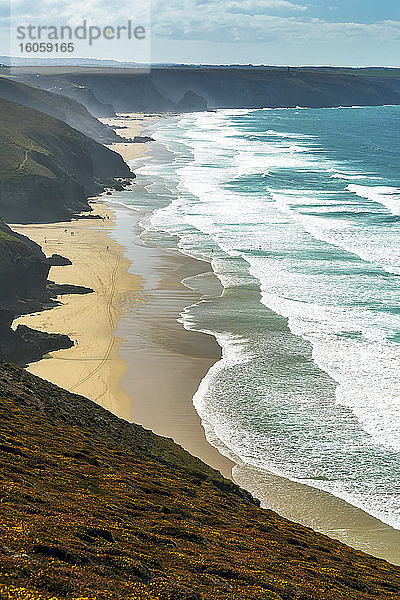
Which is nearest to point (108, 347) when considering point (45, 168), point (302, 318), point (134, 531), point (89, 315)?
point (89, 315)

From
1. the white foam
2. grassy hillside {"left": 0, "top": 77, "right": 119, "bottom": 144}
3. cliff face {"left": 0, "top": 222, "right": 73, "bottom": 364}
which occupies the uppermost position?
grassy hillside {"left": 0, "top": 77, "right": 119, "bottom": 144}

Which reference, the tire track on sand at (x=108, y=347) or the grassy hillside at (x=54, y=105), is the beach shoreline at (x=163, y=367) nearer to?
the tire track on sand at (x=108, y=347)

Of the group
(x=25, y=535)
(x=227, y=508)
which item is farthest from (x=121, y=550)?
(x=227, y=508)

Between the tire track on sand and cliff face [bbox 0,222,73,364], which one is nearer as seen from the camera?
the tire track on sand

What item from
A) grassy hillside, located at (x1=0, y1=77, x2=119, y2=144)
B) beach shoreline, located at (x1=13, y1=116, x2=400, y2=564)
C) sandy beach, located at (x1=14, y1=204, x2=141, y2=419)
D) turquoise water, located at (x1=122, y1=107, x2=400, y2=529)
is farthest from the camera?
grassy hillside, located at (x1=0, y1=77, x2=119, y2=144)

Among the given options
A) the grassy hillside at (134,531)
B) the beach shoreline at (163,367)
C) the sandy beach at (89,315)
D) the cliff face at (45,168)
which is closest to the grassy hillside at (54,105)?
the cliff face at (45,168)

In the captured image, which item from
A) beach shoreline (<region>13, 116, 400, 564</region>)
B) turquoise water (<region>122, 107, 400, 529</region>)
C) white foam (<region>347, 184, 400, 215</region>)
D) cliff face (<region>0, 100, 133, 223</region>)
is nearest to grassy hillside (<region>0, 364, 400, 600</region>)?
beach shoreline (<region>13, 116, 400, 564</region>)

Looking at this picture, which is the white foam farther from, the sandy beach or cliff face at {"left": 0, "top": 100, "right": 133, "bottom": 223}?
the sandy beach
